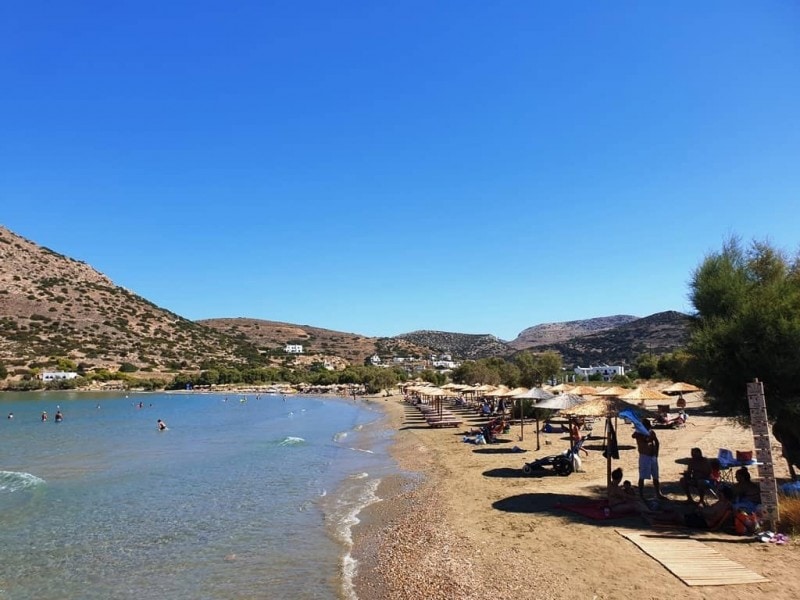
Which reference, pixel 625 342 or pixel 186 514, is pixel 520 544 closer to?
pixel 186 514

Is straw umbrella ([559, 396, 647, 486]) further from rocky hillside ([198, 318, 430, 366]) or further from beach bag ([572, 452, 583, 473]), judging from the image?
rocky hillside ([198, 318, 430, 366])

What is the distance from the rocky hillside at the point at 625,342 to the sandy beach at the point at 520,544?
333ft

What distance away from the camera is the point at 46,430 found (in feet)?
123

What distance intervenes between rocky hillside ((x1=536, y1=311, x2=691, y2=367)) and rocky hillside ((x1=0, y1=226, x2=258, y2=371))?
267 feet

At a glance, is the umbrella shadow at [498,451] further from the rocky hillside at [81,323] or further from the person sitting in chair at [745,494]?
the rocky hillside at [81,323]

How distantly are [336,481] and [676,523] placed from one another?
10903mm

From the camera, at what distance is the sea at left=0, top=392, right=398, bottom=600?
9.20 m

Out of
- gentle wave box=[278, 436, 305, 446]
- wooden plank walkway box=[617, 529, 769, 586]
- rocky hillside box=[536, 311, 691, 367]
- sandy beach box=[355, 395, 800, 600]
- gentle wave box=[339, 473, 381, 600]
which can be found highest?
rocky hillside box=[536, 311, 691, 367]

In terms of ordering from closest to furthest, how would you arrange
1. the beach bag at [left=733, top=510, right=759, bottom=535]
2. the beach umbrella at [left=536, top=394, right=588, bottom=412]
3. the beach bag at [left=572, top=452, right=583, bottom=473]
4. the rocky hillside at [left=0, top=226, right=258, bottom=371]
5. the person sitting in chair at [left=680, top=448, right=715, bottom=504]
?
1. the beach bag at [left=733, top=510, right=759, bottom=535]
2. the person sitting in chair at [left=680, top=448, right=715, bottom=504]
3. the beach umbrella at [left=536, top=394, right=588, bottom=412]
4. the beach bag at [left=572, top=452, right=583, bottom=473]
5. the rocky hillside at [left=0, top=226, right=258, bottom=371]

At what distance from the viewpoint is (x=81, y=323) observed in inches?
3907

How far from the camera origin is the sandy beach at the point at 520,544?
7336mm

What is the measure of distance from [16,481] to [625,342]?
A: 130 meters

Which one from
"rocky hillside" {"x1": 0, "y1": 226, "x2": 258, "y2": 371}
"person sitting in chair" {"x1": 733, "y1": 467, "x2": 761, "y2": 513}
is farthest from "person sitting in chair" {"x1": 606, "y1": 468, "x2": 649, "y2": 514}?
"rocky hillside" {"x1": 0, "y1": 226, "x2": 258, "y2": 371}

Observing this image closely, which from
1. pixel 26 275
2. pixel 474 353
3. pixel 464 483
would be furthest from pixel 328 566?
pixel 474 353
